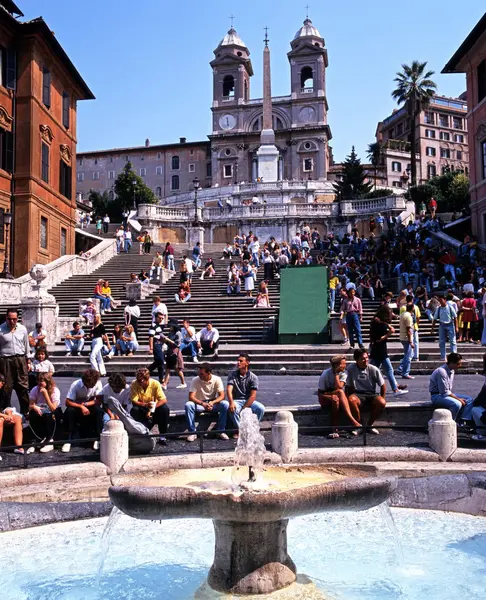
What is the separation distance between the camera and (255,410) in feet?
Result: 30.4

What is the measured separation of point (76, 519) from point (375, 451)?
12.2 feet

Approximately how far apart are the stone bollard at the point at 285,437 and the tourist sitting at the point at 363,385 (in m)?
1.53

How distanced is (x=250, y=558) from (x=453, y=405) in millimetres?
5085

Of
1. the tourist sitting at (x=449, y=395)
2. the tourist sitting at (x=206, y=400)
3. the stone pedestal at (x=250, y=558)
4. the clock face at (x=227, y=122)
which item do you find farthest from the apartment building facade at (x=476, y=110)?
the clock face at (x=227, y=122)

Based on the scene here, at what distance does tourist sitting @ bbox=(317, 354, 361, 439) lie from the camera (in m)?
9.20

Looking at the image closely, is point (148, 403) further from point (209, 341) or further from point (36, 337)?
point (36, 337)

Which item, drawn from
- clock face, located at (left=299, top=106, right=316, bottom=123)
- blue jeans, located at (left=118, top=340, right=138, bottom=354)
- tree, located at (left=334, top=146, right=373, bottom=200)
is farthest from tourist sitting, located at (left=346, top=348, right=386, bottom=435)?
clock face, located at (left=299, top=106, right=316, bottom=123)

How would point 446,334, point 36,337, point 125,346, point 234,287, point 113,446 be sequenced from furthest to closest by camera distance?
Answer: 1. point 234,287
2. point 125,346
3. point 36,337
4. point 446,334
5. point 113,446

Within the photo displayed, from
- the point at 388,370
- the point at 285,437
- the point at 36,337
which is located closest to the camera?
the point at 285,437

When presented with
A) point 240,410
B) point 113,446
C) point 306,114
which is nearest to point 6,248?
point 240,410

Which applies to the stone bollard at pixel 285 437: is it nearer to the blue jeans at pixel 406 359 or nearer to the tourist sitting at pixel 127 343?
the blue jeans at pixel 406 359

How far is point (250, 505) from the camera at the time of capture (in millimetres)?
4723

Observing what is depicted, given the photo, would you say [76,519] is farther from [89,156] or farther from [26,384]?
[89,156]

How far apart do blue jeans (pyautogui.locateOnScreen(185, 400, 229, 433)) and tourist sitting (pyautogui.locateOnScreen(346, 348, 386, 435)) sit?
1.82 m
